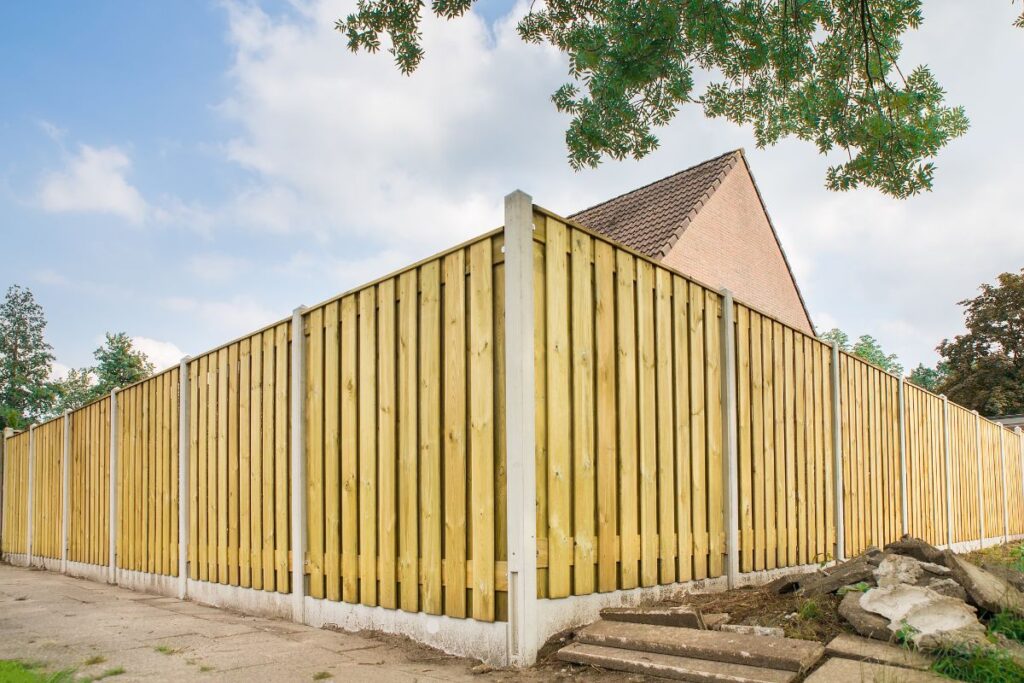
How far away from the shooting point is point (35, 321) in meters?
42.7

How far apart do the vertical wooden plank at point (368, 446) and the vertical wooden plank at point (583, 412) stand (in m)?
1.43

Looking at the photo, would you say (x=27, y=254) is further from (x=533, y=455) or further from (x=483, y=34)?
(x=533, y=455)

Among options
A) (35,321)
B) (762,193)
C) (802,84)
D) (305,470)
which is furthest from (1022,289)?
(35,321)

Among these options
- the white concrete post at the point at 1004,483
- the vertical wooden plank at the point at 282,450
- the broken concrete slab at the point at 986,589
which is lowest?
the white concrete post at the point at 1004,483

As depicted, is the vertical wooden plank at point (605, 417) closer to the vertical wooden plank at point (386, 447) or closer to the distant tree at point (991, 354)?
the vertical wooden plank at point (386, 447)

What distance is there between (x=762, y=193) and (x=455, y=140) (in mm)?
12070

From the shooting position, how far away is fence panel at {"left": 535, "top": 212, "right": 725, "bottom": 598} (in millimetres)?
4258

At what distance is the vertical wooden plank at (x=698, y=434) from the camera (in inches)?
210

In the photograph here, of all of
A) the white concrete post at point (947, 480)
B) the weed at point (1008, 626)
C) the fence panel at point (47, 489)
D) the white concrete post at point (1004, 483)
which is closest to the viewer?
the weed at point (1008, 626)

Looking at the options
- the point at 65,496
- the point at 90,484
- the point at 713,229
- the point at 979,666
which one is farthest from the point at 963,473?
the point at 65,496

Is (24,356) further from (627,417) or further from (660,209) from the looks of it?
(627,417)

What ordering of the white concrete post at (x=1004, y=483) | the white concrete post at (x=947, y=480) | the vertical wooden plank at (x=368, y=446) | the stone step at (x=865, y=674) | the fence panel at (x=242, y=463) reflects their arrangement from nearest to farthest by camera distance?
the stone step at (x=865, y=674) < the vertical wooden plank at (x=368, y=446) < the fence panel at (x=242, y=463) < the white concrete post at (x=947, y=480) < the white concrete post at (x=1004, y=483)

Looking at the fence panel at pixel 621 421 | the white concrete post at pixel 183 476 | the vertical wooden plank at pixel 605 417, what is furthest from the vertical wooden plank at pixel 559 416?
the white concrete post at pixel 183 476

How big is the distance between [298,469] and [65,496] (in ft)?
23.3
